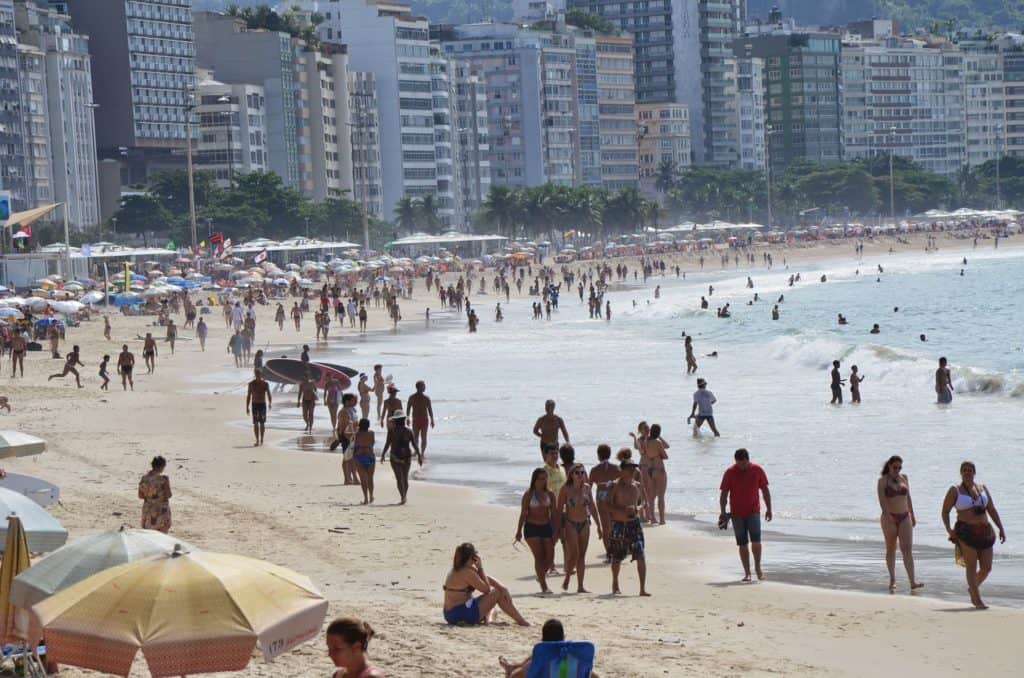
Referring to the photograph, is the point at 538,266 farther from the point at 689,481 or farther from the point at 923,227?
the point at 689,481

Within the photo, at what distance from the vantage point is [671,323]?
6444 cm

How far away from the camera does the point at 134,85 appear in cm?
12562

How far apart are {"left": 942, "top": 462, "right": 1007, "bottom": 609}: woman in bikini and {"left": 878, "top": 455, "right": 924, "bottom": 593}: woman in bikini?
67 centimetres

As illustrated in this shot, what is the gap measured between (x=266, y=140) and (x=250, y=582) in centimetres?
12828

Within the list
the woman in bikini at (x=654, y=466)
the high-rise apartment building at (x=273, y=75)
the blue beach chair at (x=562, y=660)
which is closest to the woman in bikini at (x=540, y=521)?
the woman in bikini at (x=654, y=466)

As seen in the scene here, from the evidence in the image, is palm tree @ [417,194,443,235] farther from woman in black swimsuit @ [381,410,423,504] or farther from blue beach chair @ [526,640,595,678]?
blue beach chair @ [526,640,595,678]

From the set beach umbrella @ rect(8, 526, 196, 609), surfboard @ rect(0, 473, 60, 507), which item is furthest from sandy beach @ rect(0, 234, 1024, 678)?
surfboard @ rect(0, 473, 60, 507)

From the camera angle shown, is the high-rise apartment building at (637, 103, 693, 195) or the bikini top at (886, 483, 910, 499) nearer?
the bikini top at (886, 483, 910, 499)

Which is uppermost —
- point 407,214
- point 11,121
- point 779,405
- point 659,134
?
point 659,134

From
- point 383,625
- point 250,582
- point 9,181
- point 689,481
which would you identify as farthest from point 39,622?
point 9,181

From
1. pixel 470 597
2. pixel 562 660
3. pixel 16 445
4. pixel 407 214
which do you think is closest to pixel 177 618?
pixel 562 660

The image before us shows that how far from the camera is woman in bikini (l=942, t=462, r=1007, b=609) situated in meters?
12.9

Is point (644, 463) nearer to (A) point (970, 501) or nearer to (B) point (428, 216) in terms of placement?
(A) point (970, 501)

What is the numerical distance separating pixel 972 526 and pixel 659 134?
180 m
